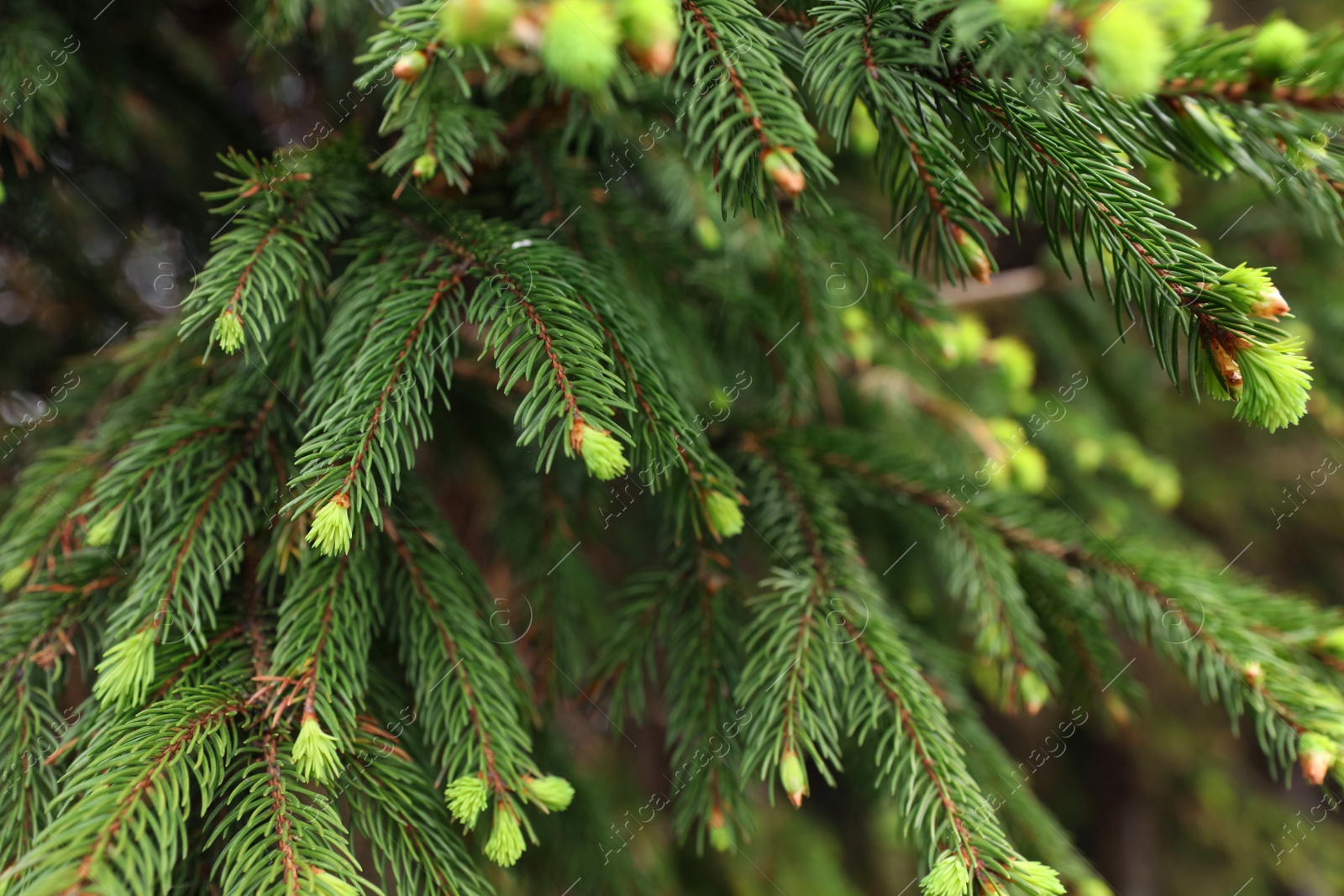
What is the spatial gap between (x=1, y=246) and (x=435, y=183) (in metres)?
1.10

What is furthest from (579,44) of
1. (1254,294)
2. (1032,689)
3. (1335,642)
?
(1335,642)

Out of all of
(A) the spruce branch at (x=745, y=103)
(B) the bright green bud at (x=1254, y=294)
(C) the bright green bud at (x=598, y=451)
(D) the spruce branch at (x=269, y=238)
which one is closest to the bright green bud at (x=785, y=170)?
(A) the spruce branch at (x=745, y=103)

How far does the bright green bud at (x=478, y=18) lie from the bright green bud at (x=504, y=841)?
0.71 m

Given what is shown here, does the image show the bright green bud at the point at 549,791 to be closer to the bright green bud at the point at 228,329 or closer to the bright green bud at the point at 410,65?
the bright green bud at the point at 228,329

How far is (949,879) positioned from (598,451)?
53 centimetres

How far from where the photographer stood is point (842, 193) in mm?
2285

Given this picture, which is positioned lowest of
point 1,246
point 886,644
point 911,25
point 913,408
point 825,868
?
point 825,868

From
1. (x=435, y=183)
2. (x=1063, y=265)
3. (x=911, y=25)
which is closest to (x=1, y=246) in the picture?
(x=435, y=183)

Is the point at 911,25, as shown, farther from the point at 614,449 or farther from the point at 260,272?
the point at 260,272

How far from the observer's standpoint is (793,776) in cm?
76

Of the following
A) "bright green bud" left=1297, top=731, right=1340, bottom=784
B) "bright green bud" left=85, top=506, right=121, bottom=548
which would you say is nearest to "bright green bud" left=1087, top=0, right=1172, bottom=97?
"bright green bud" left=1297, top=731, right=1340, bottom=784

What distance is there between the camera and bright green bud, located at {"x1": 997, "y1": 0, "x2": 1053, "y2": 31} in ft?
1.63

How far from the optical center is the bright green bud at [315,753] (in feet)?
2.17

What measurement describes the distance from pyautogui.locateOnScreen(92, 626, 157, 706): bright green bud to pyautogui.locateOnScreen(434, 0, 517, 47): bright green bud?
65 cm
